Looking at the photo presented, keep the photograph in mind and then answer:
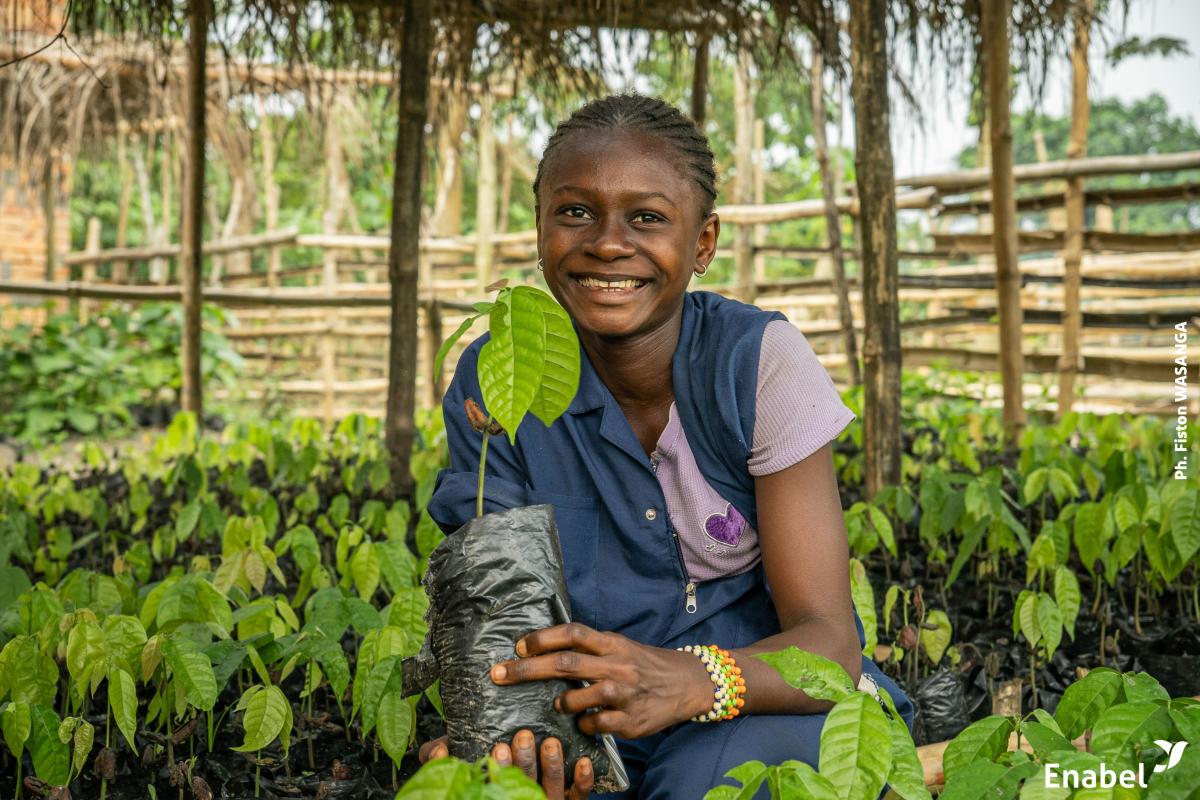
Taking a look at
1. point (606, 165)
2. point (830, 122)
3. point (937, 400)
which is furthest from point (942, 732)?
point (830, 122)

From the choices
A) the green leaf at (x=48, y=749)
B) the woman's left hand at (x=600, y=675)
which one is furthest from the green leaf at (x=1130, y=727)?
the green leaf at (x=48, y=749)

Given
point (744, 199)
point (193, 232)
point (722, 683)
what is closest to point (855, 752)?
point (722, 683)

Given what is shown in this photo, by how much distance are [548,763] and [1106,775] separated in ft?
1.81

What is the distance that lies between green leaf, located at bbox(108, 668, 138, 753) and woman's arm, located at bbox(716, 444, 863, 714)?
0.83 metres

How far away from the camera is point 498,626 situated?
125 cm

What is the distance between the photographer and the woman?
4.69ft

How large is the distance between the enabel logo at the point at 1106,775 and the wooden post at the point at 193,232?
404cm

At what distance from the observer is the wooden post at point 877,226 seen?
116 inches

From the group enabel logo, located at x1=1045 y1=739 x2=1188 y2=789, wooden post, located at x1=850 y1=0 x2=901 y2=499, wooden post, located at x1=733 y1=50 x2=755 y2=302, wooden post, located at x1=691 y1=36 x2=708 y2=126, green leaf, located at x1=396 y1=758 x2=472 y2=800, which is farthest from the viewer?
wooden post, located at x1=733 y1=50 x2=755 y2=302

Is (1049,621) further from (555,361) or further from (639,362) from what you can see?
(555,361)

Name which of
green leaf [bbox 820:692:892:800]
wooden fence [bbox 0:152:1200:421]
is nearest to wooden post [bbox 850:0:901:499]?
green leaf [bbox 820:692:892:800]

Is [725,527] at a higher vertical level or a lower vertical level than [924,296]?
lower

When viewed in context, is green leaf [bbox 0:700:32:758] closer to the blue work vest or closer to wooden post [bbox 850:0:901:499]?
the blue work vest

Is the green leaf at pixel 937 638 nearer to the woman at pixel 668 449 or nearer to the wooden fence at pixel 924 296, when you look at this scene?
the woman at pixel 668 449
